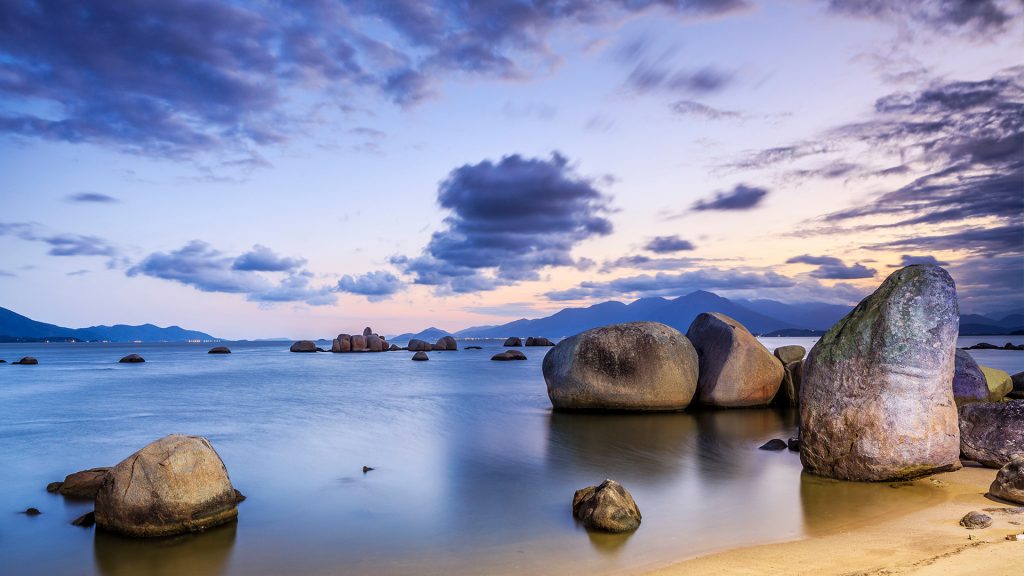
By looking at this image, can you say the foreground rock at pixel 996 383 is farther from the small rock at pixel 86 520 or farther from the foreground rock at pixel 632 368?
the small rock at pixel 86 520

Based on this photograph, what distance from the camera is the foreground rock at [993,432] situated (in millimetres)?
10469

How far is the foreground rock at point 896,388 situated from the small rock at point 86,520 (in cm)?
1051

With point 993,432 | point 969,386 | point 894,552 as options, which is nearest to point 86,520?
point 894,552

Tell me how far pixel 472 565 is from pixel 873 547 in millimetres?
4250

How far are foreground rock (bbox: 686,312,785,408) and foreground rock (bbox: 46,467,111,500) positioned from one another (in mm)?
15032

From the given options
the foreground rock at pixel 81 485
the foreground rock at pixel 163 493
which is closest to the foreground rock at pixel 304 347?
the foreground rock at pixel 81 485

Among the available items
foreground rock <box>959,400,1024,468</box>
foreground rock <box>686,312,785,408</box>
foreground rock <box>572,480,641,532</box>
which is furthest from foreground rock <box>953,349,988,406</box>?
foreground rock <box>572,480,641,532</box>

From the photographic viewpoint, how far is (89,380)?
4038 centimetres

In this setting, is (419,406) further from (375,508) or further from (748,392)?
(375,508)

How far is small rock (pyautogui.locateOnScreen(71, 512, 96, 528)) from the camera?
858cm

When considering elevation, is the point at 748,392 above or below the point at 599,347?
below

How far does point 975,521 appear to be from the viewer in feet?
24.3

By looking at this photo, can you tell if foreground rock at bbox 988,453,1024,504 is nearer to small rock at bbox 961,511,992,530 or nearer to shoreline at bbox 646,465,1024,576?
shoreline at bbox 646,465,1024,576

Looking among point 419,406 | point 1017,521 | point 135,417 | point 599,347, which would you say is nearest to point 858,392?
point 1017,521
